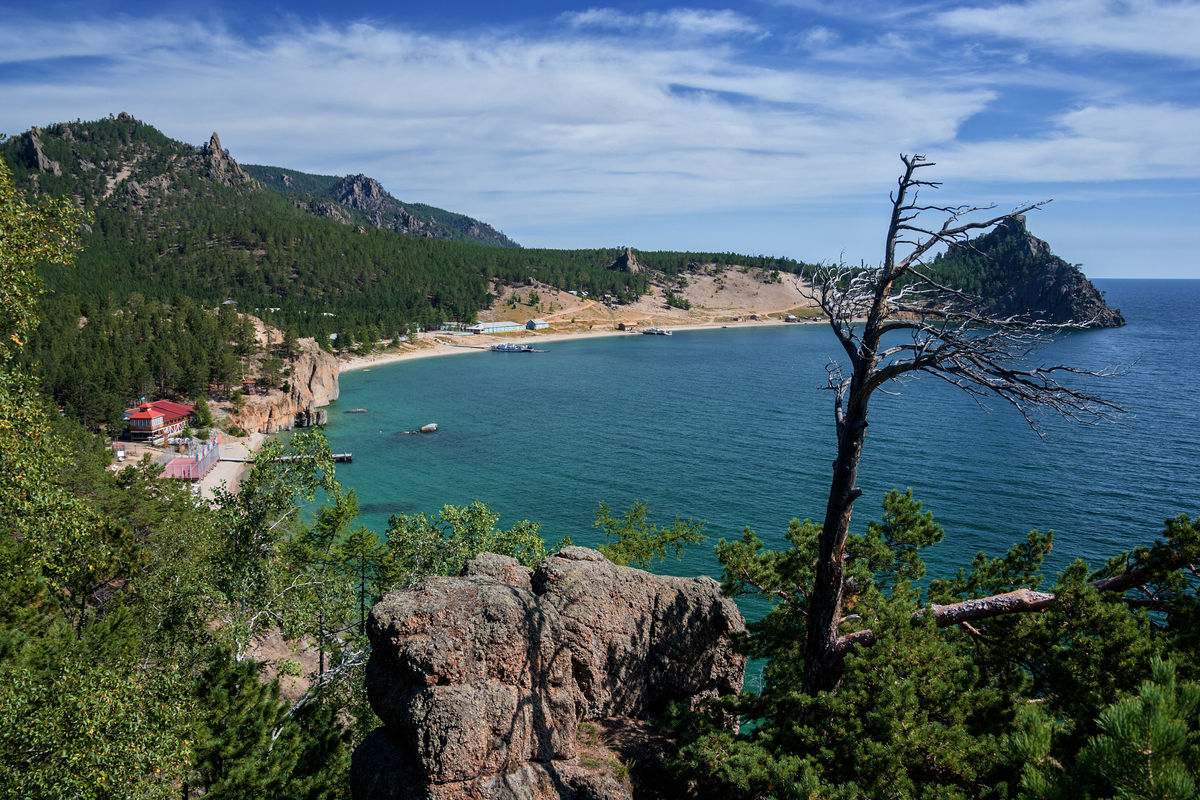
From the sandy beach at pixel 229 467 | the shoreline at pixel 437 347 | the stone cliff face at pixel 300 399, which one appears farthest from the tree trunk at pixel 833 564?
the shoreline at pixel 437 347

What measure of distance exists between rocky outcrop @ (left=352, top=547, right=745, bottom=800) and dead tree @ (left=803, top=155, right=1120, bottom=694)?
3240 millimetres

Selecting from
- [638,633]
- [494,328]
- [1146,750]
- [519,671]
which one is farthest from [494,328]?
[1146,750]

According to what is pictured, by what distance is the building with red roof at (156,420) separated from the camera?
6800cm

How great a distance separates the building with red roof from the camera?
68.0 metres

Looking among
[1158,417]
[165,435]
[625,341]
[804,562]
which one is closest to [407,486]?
[165,435]

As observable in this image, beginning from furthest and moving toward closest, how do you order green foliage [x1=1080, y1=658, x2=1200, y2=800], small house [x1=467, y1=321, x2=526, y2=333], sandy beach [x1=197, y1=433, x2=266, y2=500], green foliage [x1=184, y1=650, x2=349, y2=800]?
small house [x1=467, y1=321, x2=526, y2=333], sandy beach [x1=197, y1=433, x2=266, y2=500], green foliage [x1=184, y1=650, x2=349, y2=800], green foliage [x1=1080, y1=658, x2=1200, y2=800]

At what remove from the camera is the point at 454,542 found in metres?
25.2

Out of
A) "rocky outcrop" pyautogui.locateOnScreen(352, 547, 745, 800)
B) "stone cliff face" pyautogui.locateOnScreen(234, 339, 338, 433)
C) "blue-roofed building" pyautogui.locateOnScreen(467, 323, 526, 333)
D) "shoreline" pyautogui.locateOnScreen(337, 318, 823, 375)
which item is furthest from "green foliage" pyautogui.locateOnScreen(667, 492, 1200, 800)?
"blue-roofed building" pyautogui.locateOnScreen(467, 323, 526, 333)

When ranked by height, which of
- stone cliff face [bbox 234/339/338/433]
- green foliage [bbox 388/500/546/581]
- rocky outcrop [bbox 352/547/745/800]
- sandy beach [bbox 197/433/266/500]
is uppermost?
rocky outcrop [bbox 352/547/745/800]

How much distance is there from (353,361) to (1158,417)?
133244mm

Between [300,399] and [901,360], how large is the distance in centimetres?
9468

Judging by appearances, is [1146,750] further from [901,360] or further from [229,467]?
[229,467]

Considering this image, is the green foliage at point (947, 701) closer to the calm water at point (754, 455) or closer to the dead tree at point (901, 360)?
the dead tree at point (901, 360)

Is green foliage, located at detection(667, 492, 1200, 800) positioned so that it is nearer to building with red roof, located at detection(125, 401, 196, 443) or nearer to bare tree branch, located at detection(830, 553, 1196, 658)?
bare tree branch, located at detection(830, 553, 1196, 658)
